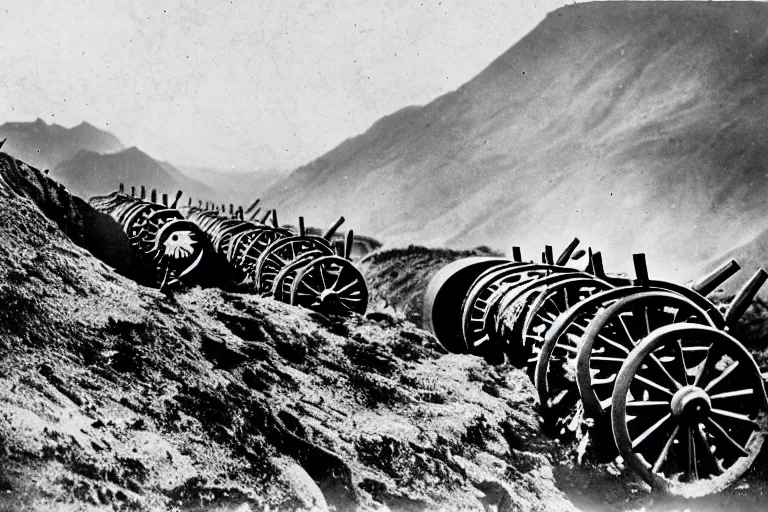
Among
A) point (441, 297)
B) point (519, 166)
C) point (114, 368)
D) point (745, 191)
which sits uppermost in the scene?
point (519, 166)

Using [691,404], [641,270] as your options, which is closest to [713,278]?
[641,270]

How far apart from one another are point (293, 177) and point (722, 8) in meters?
44.1

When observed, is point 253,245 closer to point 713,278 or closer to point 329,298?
point 329,298

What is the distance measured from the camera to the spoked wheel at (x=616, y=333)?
169 inches

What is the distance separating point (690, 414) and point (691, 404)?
0.07 meters

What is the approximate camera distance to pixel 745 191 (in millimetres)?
21109

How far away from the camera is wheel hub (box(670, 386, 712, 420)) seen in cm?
393

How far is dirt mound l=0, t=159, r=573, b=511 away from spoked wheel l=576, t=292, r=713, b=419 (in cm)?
72

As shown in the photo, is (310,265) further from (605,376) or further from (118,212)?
(118,212)

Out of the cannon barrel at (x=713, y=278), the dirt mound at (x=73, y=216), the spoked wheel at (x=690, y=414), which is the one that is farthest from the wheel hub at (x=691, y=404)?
the dirt mound at (x=73, y=216)

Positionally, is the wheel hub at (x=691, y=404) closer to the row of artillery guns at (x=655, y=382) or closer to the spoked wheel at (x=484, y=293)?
the row of artillery guns at (x=655, y=382)

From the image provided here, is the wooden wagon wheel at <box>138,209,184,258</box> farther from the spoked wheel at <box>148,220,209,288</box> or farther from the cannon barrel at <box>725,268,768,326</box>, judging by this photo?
the cannon barrel at <box>725,268,768,326</box>

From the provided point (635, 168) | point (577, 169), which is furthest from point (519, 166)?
point (635, 168)

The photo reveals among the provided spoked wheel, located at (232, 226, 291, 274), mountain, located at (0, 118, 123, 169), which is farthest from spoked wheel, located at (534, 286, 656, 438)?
mountain, located at (0, 118, 123, 169)
